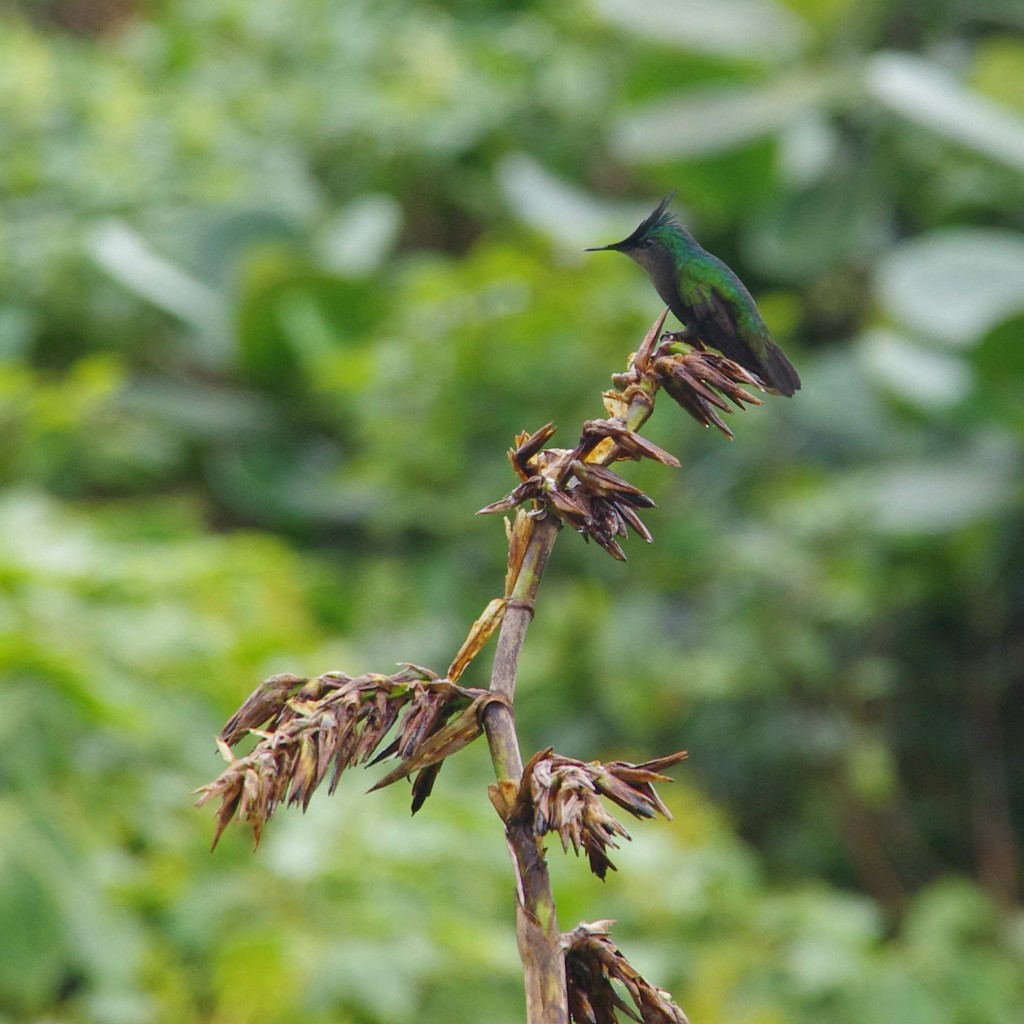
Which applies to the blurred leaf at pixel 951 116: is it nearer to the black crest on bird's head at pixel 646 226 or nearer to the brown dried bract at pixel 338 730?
the black crest on bird's head at pixel 646 226

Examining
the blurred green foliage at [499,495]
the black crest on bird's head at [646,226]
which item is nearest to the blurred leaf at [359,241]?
the blurred green foliage at [499,495]

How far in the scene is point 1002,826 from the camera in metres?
4.27

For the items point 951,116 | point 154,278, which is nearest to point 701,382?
point 951,116

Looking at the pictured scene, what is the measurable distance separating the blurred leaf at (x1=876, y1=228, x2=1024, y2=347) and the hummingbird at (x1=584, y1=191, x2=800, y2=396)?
10.3 ft

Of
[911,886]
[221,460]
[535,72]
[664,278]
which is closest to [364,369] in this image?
[221,460]

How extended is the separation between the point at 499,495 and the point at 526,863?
3.59m

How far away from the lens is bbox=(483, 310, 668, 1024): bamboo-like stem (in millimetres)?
468

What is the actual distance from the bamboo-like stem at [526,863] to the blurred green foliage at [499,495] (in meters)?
1.81

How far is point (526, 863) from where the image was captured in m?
0.47

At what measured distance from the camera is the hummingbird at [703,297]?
64cm

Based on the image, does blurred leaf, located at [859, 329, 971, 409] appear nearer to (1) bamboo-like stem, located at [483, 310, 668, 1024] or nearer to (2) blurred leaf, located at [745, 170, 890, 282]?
(2) blurred leaf, located at [745, 170, 890, 282]

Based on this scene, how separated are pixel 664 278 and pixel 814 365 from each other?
13.6ft

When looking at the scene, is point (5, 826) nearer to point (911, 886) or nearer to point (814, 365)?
point (911, 886)

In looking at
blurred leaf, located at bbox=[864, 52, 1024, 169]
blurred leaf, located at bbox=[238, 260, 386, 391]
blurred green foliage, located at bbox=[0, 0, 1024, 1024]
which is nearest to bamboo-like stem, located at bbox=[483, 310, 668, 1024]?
blurred green foliage, located at bbox=[0, 0, 1024, 1024]
